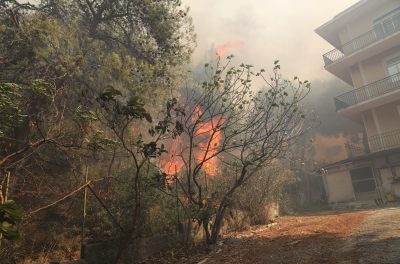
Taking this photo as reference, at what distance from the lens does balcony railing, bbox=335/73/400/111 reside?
21.5 metres

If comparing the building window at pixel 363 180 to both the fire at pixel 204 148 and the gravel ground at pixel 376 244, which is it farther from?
the gravel ground at pixel 376 244

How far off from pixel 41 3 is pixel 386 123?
22008 millimetres

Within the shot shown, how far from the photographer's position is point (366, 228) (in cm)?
899

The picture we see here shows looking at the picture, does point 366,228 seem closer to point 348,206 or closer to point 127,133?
point 127,133

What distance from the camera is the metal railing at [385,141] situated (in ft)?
68.9

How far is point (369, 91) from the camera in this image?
22.4 m

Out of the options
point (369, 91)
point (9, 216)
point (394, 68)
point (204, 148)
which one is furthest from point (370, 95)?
point (9, 216)

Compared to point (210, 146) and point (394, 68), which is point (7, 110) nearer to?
point (210, 146)

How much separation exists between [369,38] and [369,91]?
4.05 metres

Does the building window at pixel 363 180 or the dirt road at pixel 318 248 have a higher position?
the building window at pixel 363 180

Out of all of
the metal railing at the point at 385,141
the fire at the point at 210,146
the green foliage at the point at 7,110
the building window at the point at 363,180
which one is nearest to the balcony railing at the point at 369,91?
the metal railing at the point at 385,141

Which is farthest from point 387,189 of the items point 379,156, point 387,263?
point 387,263

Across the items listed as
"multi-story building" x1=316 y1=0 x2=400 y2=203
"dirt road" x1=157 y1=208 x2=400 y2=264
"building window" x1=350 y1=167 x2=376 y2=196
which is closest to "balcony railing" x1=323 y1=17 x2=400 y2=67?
"multi-story building" x1=316 y1=0 x2=400 y2=203

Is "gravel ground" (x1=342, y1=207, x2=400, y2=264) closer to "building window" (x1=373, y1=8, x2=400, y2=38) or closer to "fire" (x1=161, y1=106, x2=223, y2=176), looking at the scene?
"fire" (x1=161, y1=106, x2=223, y2=176)
